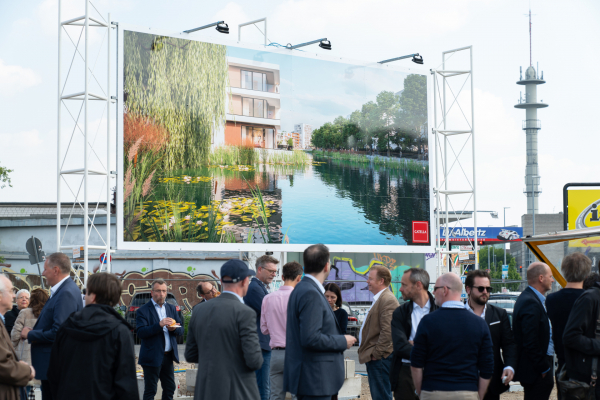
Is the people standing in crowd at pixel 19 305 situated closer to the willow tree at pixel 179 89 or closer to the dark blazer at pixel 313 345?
the dark blazer at pixel 313 345

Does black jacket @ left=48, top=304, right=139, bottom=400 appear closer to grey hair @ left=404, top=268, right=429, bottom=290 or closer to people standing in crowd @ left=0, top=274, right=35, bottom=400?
people standing in crowd @ left=0, top=274, right=35, bottom=400

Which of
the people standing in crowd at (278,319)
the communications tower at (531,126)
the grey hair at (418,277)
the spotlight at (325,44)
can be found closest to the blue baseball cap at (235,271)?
the grey hair at (418,277)

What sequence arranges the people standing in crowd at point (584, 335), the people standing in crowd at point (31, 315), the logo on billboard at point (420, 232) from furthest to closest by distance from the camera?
the logo on billboard at point (420, 232) → the people standing in crowd at point (31, 315) → the people standing in crowd at point (584, 335)

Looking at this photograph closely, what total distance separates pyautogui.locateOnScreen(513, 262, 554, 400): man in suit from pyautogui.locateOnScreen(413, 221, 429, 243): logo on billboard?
37.9ft

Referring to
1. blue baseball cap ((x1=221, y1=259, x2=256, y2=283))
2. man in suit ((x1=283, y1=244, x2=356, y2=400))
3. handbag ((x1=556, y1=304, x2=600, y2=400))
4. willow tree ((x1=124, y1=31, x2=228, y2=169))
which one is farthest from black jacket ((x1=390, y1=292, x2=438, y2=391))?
willow tree ((x1=124, y1=31, x2=228, y2=169))

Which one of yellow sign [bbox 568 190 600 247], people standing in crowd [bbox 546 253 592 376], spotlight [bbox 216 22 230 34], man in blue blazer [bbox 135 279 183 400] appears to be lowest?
man in blue blazer [bbox 135 279 183 400]

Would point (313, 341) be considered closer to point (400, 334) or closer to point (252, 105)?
point (400, 334)

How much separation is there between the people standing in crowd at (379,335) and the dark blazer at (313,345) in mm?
1490

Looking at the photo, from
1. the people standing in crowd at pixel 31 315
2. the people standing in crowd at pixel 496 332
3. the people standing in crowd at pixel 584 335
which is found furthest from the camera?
the people standing in crowd at pixel 31 315

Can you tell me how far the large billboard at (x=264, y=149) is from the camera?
14500mm

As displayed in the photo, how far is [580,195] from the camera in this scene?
18219 millimetres

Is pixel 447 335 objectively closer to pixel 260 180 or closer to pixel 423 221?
pixel 260 180

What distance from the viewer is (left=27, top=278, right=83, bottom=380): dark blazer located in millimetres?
6273

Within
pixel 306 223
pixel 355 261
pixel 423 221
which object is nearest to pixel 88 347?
pixel 306 223
